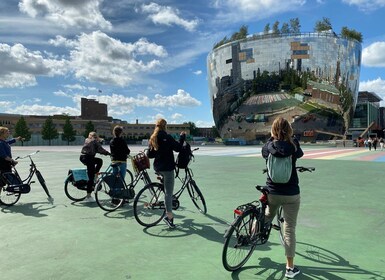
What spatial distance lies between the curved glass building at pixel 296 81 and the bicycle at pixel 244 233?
96.9 meters

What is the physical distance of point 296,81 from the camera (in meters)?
97.3

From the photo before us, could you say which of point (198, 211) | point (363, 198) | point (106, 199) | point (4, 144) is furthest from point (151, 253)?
point (363, 198)

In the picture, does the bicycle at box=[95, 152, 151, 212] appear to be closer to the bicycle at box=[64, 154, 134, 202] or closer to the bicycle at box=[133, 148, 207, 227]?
the bicycle at box=[64, 154, 134, 202]

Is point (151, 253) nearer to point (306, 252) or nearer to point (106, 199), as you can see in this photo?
point (306, 252)

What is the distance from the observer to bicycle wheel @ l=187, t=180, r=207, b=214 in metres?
6.79

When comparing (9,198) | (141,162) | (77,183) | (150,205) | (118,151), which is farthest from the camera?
(77,183)

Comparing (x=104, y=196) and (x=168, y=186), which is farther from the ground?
(x=168, y=186)

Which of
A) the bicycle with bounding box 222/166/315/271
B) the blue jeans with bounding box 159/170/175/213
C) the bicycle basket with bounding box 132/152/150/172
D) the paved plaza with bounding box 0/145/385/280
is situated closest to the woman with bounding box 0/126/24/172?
the paved plaza with bounding box 0/145/385/280

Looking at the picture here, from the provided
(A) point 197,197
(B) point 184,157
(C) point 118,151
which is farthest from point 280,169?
(C) point 118,151

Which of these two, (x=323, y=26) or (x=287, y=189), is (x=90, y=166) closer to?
(x=287, y=189)

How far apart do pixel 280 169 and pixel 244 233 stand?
932 millimetres

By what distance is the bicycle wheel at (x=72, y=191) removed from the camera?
8.30 m

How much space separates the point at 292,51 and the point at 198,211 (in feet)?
325

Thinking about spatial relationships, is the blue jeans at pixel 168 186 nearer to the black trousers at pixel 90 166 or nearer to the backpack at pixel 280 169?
the backpack at pixel 280 169
